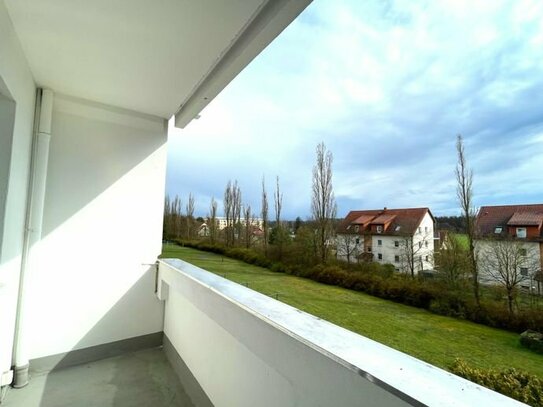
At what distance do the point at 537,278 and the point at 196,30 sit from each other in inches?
80.8

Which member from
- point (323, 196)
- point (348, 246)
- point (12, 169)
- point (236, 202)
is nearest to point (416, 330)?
point (348, 246)

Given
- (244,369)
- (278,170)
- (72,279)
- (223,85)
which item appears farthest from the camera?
(278,170)

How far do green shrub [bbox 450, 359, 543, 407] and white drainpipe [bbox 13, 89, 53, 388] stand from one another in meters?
2.79

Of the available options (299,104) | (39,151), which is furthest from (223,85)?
(39,151)

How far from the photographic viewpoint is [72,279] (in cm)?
249

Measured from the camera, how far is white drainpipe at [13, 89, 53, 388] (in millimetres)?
2141

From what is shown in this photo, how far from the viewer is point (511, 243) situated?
1.29 metres

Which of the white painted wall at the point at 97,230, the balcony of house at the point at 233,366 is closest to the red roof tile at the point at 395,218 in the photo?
the balcony of house at the point at 233,366

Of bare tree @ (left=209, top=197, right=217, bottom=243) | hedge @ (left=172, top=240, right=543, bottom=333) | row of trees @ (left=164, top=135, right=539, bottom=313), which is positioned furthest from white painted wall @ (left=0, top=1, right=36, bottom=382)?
bare tree @ (left=209, top=197, right=217, bottom=243)

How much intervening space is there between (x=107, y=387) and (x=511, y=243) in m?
2.78

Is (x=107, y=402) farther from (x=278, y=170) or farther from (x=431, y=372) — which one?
(x=278, y=170)

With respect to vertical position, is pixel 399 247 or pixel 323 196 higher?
pixel 323 196

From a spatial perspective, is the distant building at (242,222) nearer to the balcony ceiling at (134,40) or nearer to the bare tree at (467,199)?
the balcony ceiling at (134,40)

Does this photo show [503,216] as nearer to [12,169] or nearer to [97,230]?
[12,169]
